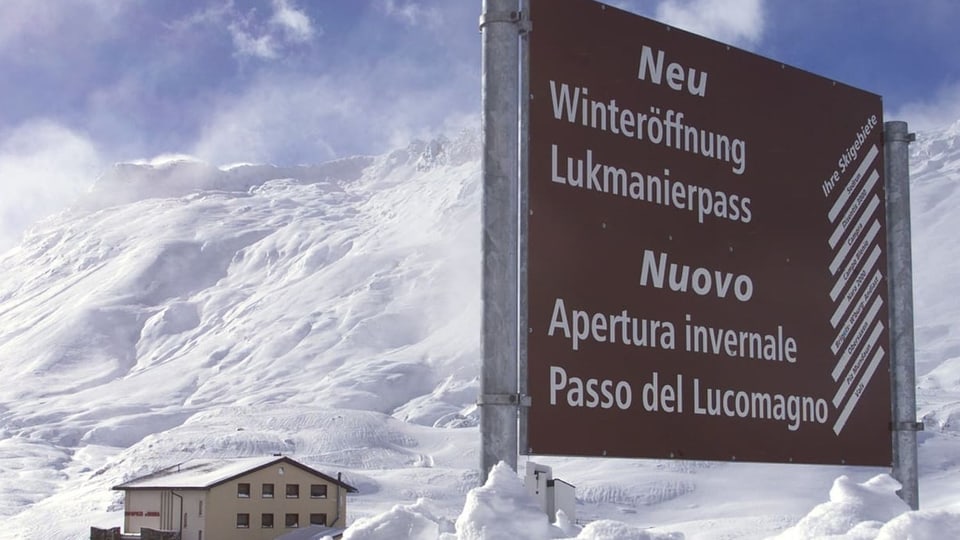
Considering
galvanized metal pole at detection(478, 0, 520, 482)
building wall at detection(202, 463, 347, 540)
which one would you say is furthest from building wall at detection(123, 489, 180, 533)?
galvanized metal pole at detection(478, 0, 520, 482)

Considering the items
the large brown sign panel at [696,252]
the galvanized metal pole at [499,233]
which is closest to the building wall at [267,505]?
the large brown sign panel at [696,252]

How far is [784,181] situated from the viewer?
736cm

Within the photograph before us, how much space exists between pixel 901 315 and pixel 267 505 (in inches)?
2944

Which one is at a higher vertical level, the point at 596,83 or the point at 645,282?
the point at 596,83

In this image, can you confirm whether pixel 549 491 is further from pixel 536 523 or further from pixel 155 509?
pixel 155 509

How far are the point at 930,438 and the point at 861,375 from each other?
194869mm

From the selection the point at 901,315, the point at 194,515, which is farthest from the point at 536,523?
the point at 194,515

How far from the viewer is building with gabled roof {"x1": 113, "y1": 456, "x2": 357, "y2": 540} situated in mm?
75625

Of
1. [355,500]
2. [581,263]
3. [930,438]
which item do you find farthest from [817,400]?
[930,438]

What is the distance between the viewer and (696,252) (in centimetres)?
682

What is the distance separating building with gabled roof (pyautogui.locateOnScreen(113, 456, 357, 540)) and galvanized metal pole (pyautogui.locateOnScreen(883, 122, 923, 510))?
70.4m

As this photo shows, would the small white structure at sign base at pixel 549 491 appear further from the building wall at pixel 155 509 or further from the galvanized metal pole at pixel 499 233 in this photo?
the building wall at pixel 155 509

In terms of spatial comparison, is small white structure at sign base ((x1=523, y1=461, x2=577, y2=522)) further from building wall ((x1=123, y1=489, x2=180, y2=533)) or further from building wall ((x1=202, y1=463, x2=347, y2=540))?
building wall ((x1=123, y1=489, x2=180, y2=533))

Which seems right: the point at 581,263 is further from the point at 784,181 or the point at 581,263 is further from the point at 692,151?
the point at 784,181
